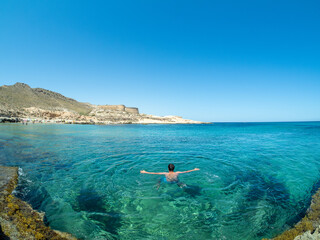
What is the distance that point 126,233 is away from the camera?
4.30m

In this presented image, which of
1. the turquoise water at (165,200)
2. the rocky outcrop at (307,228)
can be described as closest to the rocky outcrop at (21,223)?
the turquoise water at (165,200)

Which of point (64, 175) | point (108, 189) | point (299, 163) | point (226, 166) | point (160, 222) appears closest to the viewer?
point (160, 222)

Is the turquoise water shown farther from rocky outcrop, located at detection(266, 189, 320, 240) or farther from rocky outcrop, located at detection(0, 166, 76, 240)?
rocky outcrop, located at detection(0, 166, 76, 240)

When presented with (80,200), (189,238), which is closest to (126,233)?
(189,238)

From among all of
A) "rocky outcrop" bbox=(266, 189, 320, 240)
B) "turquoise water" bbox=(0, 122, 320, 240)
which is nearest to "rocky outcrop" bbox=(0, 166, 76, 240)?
"turquoise water" bbox=(0, 122, 320, 240)

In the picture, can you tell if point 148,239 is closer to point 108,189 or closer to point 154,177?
point 108,189

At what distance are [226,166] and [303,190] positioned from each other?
13.8ft

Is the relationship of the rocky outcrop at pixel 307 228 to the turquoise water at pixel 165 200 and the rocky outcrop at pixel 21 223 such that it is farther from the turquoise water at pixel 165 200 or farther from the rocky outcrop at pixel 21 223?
the rocky outcrop at pixel 21 223

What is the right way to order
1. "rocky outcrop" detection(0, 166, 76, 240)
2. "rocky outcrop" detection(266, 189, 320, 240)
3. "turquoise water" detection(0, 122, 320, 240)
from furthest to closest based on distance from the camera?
"turquoise water" detection(0, 122, 320, 240), "rocky outcrop" detection(266, 189, 320, 240), "rocky outcrop" detection(0, 166, 76, 240)

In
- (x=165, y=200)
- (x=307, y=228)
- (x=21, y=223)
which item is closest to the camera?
(x=21, y=223)

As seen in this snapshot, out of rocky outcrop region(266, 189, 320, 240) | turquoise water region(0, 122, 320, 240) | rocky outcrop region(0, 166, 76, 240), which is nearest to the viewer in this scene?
rocky outcrop region(0, 166, 76, 240)

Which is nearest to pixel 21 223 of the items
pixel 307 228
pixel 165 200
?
pixel 165 200

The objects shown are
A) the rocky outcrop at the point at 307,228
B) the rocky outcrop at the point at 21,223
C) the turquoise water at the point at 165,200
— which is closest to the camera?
the rocky outcrop at the point at 21,223

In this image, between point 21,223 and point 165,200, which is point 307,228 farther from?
point 21,223
